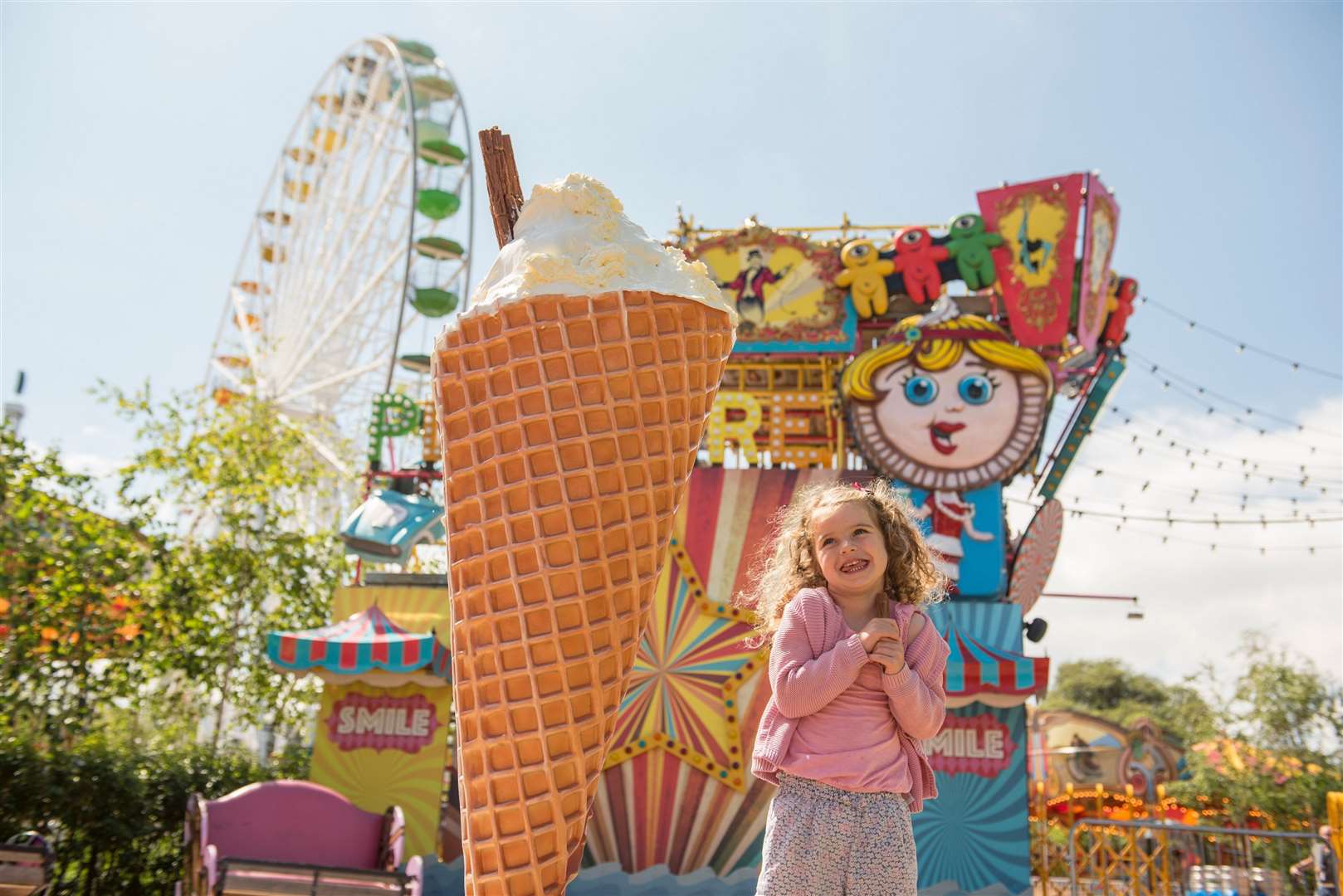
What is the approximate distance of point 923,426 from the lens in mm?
8266

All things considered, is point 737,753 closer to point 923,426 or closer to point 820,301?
point 923,426

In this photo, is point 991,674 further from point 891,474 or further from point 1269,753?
point 1269,753

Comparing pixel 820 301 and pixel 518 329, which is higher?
pixel 820 301

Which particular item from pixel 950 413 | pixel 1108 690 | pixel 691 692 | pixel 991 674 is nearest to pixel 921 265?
pixel 950 413

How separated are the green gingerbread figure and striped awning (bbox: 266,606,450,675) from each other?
5.53 metres

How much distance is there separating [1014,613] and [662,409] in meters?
6.30

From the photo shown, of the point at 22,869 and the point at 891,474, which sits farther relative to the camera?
the point at 891,474

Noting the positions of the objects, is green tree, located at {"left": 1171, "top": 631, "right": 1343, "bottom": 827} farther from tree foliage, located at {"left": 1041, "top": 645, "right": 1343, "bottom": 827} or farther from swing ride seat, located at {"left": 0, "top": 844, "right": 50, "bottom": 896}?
swing ride seat, located at {"left": 0, "top": 844, "right": 50, "bottom": 896}

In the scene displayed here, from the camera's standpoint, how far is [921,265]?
30.2 ft

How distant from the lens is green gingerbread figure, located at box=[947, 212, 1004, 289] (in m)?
9.05

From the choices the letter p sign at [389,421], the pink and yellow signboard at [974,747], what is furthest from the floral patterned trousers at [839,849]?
the letter p sign at [389,421]

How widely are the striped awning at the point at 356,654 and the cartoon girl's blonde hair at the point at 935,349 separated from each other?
A: 13.0 ft

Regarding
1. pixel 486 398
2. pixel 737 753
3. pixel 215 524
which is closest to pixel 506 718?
pixel 486 398

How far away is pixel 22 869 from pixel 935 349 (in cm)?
688
